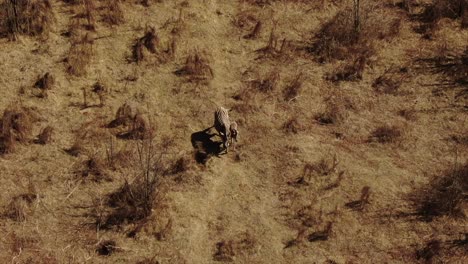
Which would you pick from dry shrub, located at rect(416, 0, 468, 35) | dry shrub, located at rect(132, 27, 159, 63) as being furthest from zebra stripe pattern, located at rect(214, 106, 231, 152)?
dry shrub, located at rect(416, 0, 468, 35)

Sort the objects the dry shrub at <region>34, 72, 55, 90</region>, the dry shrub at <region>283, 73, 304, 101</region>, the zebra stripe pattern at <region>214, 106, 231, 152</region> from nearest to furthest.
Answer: the zebra stripe pattern at <region>214, 106, 231, 152</region>, the dry shrub at <region>34, 72, 55, 90</region>, the dry shrub at <region>283, 73, 304, 101</region>

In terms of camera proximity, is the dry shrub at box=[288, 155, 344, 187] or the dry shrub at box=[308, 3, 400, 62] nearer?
the dry shrub at box=[288, 155, 344, 187]

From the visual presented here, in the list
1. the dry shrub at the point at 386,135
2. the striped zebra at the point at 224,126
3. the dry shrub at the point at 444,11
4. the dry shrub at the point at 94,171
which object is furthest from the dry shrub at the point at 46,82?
the dry shrub at the point at 444,11

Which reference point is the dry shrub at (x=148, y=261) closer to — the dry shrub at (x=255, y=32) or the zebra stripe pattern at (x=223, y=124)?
the zebra stripe pattern at (x=223, y=124)

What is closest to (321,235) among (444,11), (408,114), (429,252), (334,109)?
(429,252)

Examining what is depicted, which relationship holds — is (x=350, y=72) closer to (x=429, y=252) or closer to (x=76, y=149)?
(x=429, y=252)

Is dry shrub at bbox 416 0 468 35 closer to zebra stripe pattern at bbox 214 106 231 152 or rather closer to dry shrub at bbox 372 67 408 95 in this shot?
dry shrub at bbox 372 67 408 95
